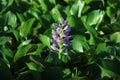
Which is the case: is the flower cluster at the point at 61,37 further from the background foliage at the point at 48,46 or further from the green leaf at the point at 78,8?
the green leaf at the point at 78,8

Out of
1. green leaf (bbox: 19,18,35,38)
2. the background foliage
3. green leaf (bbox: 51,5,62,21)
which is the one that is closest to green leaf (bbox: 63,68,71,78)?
the background foliage

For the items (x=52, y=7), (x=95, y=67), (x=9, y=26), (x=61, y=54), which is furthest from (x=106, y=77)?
(x=52, y=7)

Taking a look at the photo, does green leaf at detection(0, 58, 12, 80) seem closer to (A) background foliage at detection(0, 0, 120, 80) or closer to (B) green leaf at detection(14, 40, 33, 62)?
(A) background foliage at detection(0, 0, 120, 80)

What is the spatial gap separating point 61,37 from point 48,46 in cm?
30

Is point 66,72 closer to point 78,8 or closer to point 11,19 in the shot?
point 11,19

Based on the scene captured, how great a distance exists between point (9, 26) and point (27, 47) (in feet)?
1.82

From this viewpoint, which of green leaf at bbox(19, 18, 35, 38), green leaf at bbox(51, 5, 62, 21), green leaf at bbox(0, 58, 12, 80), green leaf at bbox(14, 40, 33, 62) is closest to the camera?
green leaf at bbox(0, 58, 12, 80)

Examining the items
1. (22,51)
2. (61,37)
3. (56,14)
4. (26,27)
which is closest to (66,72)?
(61,37)

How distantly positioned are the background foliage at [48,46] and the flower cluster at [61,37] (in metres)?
0.06

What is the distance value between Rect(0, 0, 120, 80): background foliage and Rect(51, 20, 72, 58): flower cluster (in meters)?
0.06

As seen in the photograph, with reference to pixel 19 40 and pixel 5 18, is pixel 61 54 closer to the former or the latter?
pixel 19 40

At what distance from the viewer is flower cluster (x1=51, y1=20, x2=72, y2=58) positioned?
6.15 feet

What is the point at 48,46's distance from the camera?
2.16 meters

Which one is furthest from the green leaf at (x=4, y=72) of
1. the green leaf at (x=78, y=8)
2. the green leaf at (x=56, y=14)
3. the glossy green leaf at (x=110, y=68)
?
the green leaf at (x=78, y=8)
